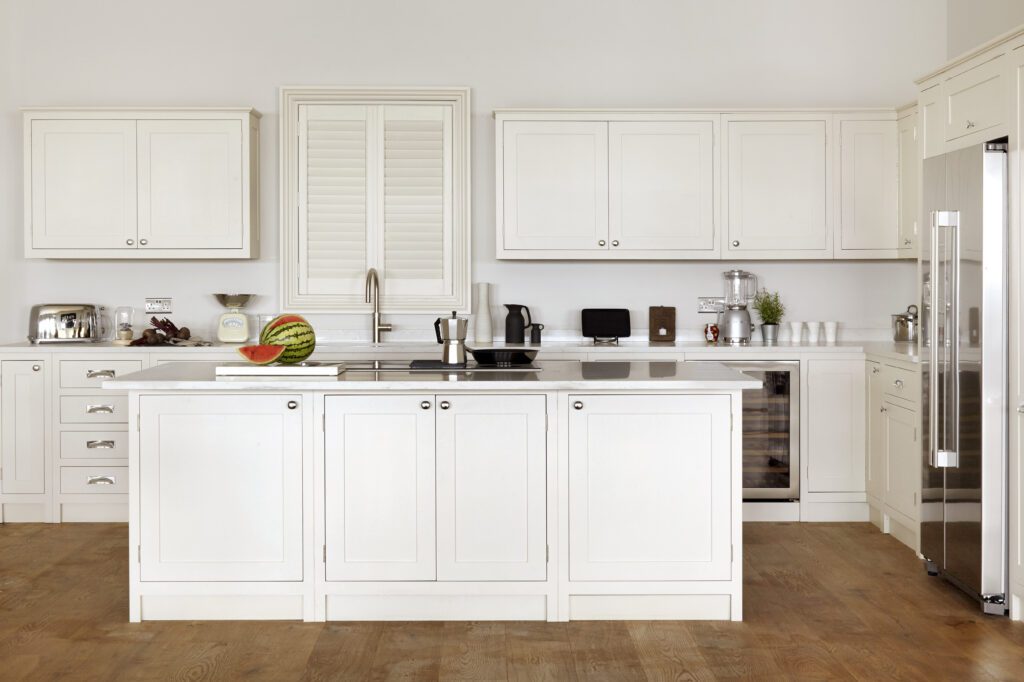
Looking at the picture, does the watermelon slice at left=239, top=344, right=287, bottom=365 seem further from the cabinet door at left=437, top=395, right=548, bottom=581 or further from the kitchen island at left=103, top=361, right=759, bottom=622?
the cabinet door at left=437, top=395, right=548, bottom=581

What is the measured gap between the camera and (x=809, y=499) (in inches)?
197

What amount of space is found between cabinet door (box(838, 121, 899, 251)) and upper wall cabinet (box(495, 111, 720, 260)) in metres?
0.72

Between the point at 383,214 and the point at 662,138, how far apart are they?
1.61m

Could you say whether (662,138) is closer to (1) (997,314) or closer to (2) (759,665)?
(1) (997,314)

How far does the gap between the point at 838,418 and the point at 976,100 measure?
191 centimetres

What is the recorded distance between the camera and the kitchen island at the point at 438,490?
3371mm

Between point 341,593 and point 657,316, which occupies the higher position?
point 657,316

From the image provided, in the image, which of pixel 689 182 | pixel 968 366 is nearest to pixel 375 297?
pixel 689 182

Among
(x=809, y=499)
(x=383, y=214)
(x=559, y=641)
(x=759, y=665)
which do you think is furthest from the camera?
(x=383, y=214)

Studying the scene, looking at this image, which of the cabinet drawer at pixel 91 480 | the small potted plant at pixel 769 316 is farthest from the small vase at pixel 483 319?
the cabinet drawer at pixel 91 480

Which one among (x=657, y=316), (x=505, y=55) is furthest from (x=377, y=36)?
(x=657, y=316)

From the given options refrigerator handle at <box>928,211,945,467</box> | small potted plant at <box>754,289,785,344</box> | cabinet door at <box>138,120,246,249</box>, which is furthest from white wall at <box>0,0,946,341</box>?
refrigerator handle at <box>928,211,945,467</box>

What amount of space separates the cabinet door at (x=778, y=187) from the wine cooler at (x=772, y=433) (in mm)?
706

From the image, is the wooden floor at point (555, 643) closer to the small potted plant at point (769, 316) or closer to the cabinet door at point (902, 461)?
the cabinet door at point (902, 461)
